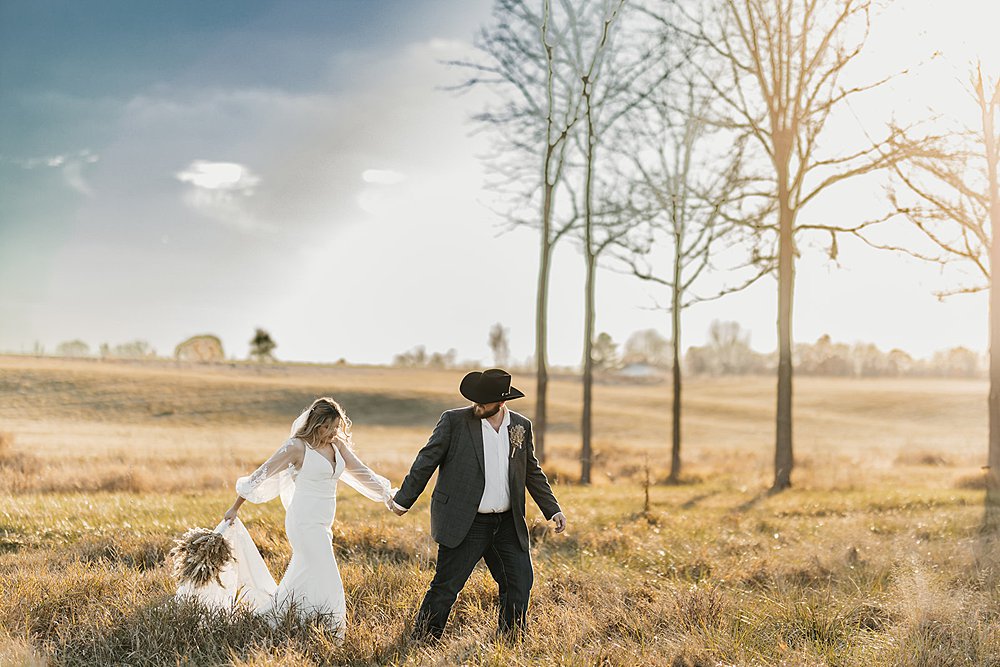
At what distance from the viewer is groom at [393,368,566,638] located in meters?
6.42

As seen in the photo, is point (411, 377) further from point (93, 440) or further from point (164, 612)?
point (164, 612)

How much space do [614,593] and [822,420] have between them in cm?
5852

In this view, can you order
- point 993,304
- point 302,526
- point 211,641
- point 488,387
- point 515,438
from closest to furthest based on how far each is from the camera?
point 211,641, point 488,387, point 515,438, point 302,526, point 993,304

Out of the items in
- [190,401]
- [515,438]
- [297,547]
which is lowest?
[190,401]

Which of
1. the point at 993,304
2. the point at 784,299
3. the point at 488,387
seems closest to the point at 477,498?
the point at 488,387

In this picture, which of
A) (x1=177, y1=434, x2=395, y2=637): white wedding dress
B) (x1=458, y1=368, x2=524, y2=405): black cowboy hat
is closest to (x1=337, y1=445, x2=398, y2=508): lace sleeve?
(x1=177, y1=434, x2=395, y2=637): white wedding dress

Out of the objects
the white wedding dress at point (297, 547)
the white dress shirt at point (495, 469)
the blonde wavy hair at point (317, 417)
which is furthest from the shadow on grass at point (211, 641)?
the blonde wavy hair at point (317, 417)

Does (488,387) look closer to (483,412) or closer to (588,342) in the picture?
Result: (483,412)

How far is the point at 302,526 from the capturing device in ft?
22.1

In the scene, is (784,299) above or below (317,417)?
above

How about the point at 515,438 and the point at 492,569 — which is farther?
the point at 492,569

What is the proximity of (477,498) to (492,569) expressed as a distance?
30.1 inches

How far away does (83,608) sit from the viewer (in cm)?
692

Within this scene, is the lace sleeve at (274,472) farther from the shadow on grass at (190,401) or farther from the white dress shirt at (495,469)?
the shadow on grass at (190,401)
